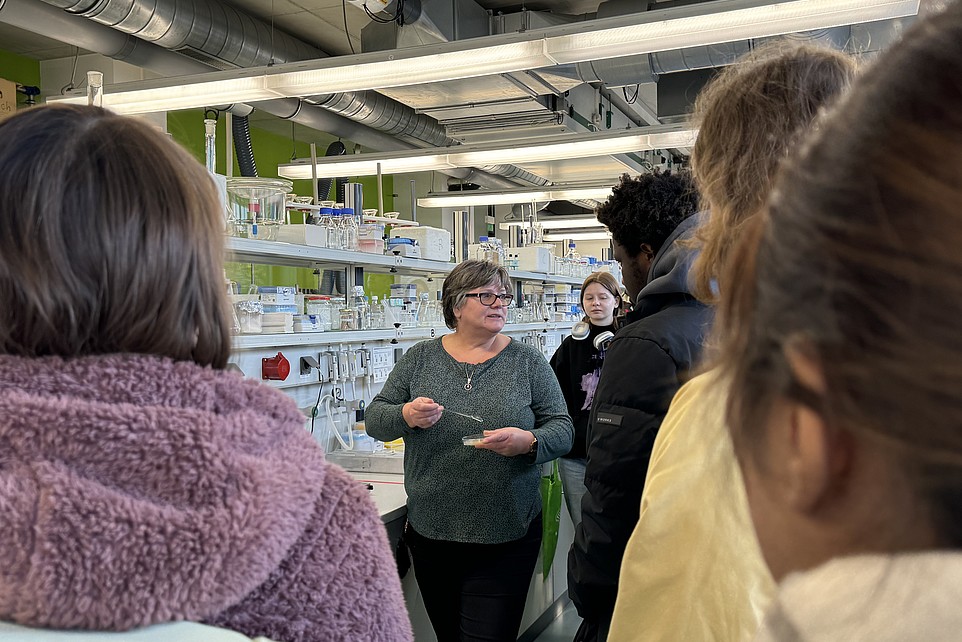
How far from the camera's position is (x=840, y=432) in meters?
0.34

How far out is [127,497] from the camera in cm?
68

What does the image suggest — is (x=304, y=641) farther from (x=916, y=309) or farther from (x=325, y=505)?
(x=916, y=309)

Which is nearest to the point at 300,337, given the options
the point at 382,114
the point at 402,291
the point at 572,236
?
the point at 402,291

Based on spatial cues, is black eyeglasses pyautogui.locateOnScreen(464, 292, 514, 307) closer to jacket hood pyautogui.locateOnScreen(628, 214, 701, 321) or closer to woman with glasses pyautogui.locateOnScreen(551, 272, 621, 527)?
woman with glasses pyautogui.locateOnScreen(551, 272, 621, 527)

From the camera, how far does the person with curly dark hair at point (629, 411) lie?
155 cm

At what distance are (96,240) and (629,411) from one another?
43.4 inches

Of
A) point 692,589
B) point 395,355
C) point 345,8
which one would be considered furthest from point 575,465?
point 345,8

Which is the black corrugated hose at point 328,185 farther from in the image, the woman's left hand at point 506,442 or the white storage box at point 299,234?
the woman's left hand at point 506,442

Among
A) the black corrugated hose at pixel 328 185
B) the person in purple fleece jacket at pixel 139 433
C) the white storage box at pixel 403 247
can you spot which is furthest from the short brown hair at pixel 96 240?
the black corrugated hose at pixel 328 185

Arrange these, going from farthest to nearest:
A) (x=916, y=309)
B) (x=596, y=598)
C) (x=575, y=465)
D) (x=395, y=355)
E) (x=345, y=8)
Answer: (x=345, y=8) → (x=395, y=355) → (x=575, y=465) → (x=596, y=598) → (x=916, y=309)

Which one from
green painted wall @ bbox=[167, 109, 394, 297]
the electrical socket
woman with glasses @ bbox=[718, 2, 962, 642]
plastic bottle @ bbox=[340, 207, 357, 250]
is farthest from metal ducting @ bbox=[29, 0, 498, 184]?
woman with glasses @ bbox=[718, 2, 962, 642]

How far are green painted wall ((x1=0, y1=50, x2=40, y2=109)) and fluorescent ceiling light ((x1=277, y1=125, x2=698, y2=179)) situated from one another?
2970mm

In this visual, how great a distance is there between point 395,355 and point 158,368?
3509mm

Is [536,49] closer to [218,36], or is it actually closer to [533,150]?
[533,150]
